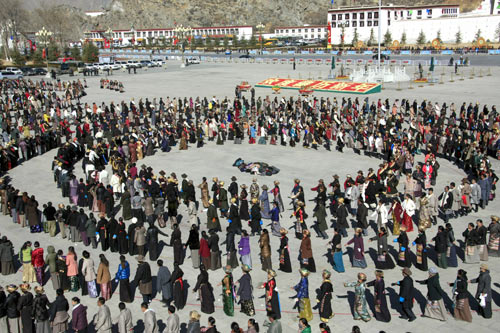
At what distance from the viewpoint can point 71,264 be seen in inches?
480

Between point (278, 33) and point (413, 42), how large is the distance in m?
53.1

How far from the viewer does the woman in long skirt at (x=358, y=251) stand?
12.7m

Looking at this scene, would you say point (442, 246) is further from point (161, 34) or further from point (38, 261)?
point (161, 34)

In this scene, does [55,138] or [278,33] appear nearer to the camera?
[55,138]

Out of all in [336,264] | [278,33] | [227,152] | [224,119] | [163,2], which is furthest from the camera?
[163,2]

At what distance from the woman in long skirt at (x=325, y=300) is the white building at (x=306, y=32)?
138m

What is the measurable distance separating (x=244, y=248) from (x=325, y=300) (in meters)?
3.04

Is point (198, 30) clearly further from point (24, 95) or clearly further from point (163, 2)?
point (24, 95)

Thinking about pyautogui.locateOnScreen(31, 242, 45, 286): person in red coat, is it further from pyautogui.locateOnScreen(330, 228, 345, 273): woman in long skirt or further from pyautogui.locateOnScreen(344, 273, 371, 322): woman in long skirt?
pyautogui.locateOnScreen(344, 273, 371, 322): woman in long skirt

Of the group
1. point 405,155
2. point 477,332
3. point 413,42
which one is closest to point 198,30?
point 413,42

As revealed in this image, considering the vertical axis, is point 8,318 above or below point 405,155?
below

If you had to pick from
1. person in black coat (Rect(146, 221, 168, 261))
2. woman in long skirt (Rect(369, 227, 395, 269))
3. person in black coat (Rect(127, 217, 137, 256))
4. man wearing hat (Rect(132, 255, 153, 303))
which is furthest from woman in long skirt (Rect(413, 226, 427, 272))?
person in black coat (Rect(127, 217, 137, 256))


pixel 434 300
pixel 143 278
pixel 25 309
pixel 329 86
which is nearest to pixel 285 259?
pixel 143 278

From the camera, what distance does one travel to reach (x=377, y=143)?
22.9 meters
